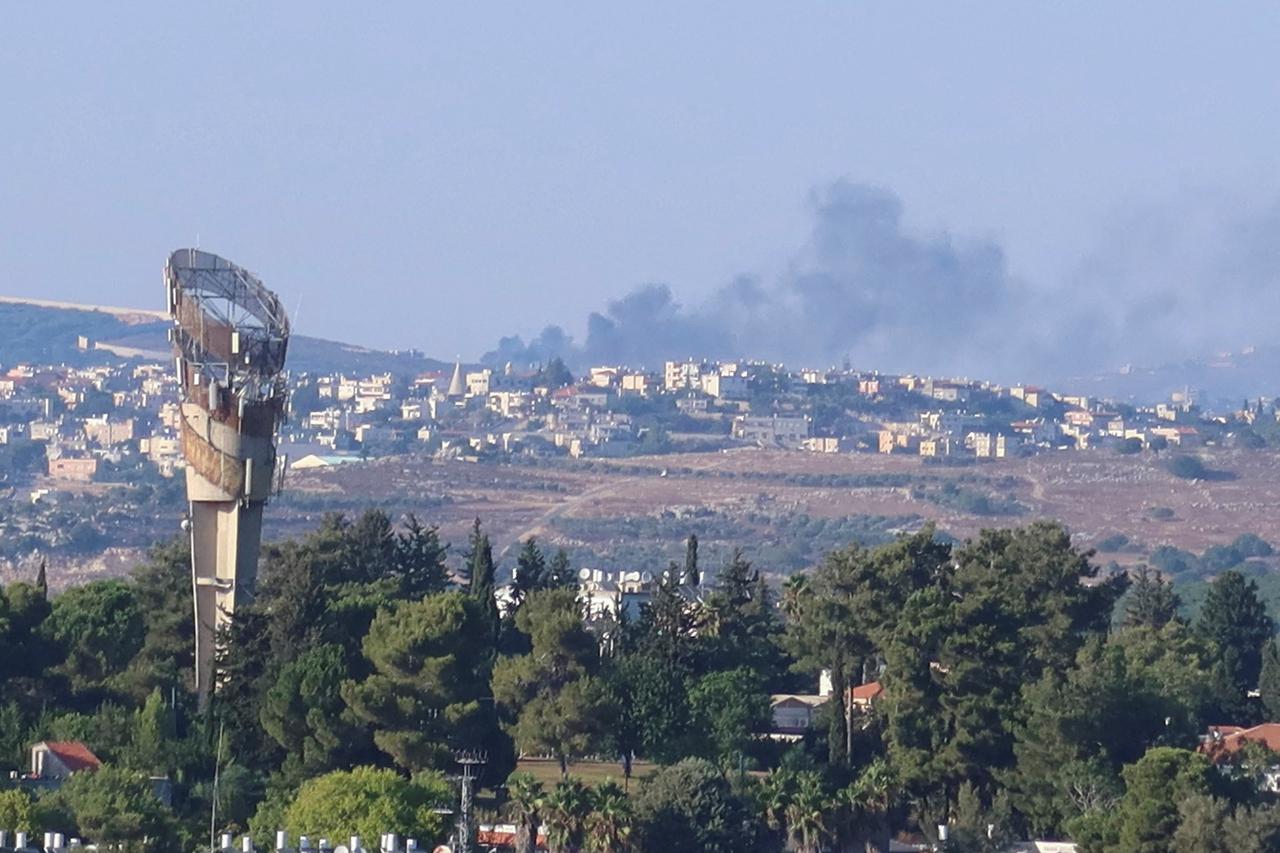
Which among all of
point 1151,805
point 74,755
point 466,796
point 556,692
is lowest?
point 1151,805

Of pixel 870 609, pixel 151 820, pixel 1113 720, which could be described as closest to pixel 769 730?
pixel 870 609

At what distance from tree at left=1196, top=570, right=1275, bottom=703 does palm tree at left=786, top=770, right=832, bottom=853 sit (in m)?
21.0

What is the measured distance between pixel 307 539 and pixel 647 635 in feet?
33.3

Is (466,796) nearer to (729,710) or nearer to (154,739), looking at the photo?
(154,739)

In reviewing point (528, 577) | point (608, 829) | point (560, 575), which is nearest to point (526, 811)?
point (608, 829)

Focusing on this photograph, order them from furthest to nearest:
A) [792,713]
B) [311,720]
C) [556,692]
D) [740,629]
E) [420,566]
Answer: [420,566]
[792,713]
[740,629]
[556,692]
[311,720]

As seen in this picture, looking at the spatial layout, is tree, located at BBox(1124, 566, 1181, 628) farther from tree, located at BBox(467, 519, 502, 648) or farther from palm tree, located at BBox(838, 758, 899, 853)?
palm tree, located at BBox(838, 758, 899, 853)

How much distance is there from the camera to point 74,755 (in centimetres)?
6506

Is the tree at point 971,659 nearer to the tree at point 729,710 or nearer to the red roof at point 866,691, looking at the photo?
the tree at point 729,710

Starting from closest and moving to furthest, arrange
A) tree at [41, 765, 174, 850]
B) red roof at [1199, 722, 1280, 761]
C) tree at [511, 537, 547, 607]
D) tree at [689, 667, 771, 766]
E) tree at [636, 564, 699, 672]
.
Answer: tree at [41, 765, 174, 850], tree at [689, 667, 771, 766], red roof at [1199, 722, 1280, 761], tree at [636, 564, 699, 672], tree at [511, 537, 547, 607]

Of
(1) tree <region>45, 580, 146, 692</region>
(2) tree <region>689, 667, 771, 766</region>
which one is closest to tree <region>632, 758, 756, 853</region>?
(2) tree <region>689, 667, 771, 766</region>

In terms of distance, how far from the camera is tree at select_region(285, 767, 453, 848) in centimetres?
6053

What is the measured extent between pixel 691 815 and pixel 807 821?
8.72 ft

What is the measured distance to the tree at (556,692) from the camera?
69.4 m
